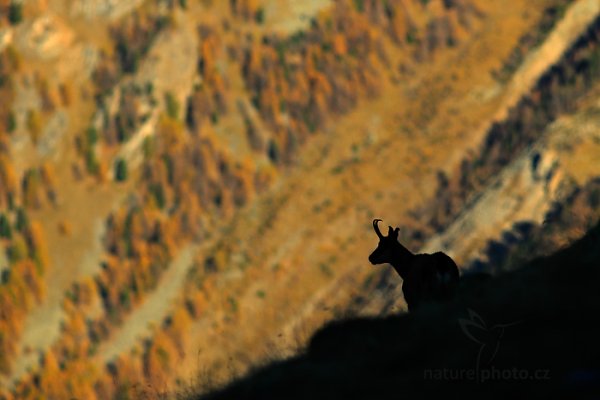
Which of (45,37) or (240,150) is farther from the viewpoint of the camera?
(45,37)

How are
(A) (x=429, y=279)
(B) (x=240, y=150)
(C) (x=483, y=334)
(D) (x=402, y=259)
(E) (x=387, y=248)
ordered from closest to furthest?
(C) (x=483, y=334)
(A) (x=429, y=279)
(D) (x=402, y=259)
(E) (x=387, y=248)
(B) (x=240, y=150)

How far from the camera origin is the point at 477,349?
1473 cm

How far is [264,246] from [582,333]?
131m

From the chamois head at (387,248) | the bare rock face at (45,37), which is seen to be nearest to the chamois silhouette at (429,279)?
the chamois head at (387,248)

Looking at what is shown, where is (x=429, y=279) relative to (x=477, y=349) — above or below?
above

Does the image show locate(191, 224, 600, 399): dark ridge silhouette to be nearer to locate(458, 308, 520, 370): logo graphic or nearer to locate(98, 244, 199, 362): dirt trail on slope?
locate(458, 308, 520, 370): logo graphic

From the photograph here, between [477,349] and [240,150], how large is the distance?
5999 inches

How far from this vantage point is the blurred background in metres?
139

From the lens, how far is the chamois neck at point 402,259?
2216cm

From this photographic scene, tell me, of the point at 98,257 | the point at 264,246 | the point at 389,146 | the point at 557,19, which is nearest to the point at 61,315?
the point at 98,257

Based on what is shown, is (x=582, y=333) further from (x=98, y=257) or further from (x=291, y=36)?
(x=291, y=36)

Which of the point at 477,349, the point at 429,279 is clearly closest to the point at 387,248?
the point at 429,279

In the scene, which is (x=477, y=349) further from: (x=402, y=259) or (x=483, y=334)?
(x=402, y=259)

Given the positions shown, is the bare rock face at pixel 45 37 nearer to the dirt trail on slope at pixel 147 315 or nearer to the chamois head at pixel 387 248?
the dirt trail on slope at pixel 147 315
